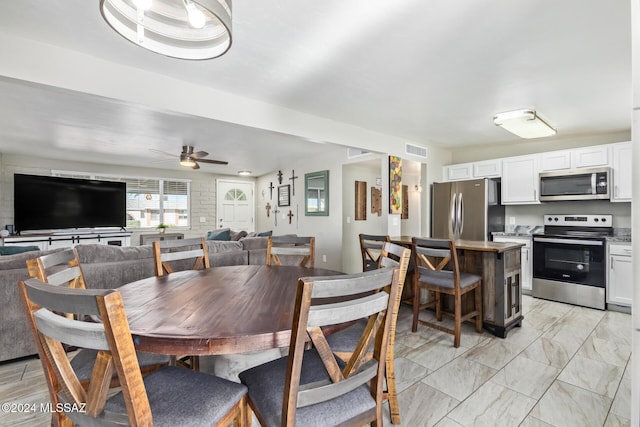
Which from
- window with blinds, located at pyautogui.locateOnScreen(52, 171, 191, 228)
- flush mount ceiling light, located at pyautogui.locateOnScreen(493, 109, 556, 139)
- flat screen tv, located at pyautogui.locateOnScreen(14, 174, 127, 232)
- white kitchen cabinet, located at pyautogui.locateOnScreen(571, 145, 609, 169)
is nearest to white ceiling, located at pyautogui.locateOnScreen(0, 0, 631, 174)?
flush mount ceiling light, located at pyautogui.locateOnScreen(493, 109, 556, 139)

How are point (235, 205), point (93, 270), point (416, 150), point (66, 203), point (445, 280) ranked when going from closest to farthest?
point (93, 270)
point (445, 280)
point (416, 150)
point (66, 203)
point (235, 205)

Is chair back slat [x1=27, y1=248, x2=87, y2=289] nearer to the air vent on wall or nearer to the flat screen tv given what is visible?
the air vent on wall

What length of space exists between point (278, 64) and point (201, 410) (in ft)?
7.37

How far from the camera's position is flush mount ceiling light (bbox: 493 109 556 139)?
3.32 meters

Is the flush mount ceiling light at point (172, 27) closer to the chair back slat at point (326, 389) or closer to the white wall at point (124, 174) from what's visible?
the chair back slat at point (326, 389)

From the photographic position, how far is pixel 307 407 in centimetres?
103

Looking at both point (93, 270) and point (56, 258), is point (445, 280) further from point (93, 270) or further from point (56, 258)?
point (93, 270)

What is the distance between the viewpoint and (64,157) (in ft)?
18.4

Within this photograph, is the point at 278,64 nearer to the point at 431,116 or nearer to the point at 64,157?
the point at 431,116

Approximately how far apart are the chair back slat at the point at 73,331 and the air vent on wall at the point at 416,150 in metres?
4.52

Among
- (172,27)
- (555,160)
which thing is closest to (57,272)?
(172,27)

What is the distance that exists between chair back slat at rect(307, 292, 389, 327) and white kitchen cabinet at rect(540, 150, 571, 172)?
452 centimetres

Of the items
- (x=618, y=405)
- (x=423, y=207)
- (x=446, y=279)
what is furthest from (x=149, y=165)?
(x=618, y=405)

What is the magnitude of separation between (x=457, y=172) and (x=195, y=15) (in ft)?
15.8
